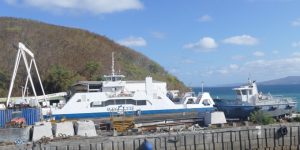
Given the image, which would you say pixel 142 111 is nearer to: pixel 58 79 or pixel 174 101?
pixel 174 101

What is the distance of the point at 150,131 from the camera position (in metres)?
26.3

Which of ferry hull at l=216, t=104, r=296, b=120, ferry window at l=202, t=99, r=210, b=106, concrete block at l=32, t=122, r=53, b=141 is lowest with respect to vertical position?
concrete block at l=32, t=122, r=53, b=141

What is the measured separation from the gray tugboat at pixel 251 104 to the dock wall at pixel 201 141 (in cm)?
948

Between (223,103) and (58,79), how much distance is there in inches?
Answer: 1040

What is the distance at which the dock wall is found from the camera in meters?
22.8

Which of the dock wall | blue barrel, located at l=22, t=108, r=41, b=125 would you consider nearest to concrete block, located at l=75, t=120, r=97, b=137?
the dock wall

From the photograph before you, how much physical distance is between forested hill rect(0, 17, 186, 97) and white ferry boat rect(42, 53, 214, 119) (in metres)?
16.5

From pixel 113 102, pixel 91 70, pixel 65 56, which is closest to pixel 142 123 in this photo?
pixel 113 102

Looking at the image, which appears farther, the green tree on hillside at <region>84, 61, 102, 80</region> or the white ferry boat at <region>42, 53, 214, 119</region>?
the green tree on hillside at <region>84, 61, 102, 80</region>

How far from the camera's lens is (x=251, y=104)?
126 ft

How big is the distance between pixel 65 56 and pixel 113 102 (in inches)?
1328

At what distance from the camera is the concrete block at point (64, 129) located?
24381 mm

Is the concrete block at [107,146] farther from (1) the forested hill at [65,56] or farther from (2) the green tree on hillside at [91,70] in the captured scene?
(2) the green tree on hillside at [91,70]

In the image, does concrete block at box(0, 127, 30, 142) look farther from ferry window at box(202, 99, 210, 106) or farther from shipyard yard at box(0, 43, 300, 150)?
ferry window at box(202, 99, 210, 106)
